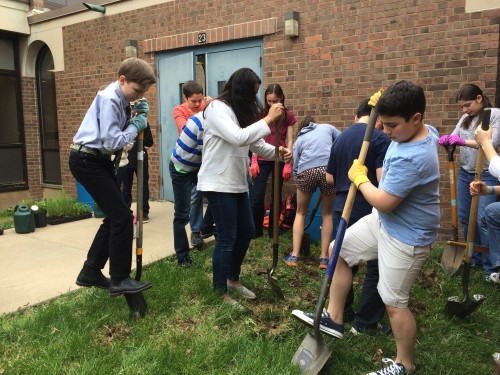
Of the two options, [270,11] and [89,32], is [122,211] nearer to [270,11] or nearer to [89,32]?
[270,11]

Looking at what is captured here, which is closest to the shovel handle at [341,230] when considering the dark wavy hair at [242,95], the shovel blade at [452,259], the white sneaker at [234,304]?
the white sneaker at [234,304]

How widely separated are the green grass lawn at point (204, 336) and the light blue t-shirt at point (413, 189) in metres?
0.96

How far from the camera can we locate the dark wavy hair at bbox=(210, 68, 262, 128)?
3369 mm

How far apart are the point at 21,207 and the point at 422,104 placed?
5656 mm

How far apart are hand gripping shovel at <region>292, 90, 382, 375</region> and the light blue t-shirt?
0.69ft

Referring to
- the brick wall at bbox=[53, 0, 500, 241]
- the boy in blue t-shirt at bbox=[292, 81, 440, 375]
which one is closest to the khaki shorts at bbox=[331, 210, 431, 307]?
the boy in blue t-shirt at bbox=[292, 81, 440, 375]

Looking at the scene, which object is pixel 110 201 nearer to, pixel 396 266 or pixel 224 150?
pixel 224 150

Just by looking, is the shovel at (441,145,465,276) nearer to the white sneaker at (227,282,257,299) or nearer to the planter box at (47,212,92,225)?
the white sneaker at (227,282,257,299)

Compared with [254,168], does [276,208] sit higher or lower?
lower

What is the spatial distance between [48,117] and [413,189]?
385 inches

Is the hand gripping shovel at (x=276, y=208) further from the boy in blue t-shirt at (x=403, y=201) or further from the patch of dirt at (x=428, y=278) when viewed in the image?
the patch of dirt at (x=428, y=278)

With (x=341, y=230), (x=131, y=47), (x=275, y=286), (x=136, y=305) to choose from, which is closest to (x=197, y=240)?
(x=275, y=286)

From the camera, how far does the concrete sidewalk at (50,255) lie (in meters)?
4.00

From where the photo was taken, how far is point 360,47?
580 centimetres
